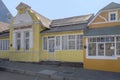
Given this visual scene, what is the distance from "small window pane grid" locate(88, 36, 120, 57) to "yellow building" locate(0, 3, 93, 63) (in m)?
1.45

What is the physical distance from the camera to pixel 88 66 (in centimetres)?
1577

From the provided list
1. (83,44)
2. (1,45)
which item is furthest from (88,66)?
(1,45)

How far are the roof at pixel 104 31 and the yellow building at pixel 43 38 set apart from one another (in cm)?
91

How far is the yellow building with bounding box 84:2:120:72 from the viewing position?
47.7 ft

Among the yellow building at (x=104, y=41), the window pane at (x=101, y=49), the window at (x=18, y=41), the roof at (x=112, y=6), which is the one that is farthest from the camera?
the window at (x=18, y=41)

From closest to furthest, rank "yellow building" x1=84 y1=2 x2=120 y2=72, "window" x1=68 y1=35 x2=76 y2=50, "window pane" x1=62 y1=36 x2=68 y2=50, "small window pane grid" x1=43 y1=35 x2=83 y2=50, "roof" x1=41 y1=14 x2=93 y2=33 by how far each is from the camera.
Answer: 1. "yellow building" x1=84 y1=2 x2=120 y2=72
2. "small window pane grid" x1=43 y1=35 x2=83 y2=50
3. "window" x1=68 y1=35 x2=76 y2=50
4. "window pane" x1=62 y1=36 x2=68 y2=50
5. "roof" x1=41 y1=14 x2=93 y2=33

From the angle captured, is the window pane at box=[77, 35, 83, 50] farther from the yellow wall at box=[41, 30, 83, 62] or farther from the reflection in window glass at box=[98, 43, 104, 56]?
the reflection in window glass at box=[98, 43, 104, 56]

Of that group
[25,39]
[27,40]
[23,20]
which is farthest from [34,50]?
[23,20]

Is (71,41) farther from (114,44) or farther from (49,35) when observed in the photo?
(114,44)

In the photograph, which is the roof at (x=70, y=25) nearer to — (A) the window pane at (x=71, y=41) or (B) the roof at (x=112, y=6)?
(A) the window pane at (x=71, y=41)

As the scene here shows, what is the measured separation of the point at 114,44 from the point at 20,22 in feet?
39.9

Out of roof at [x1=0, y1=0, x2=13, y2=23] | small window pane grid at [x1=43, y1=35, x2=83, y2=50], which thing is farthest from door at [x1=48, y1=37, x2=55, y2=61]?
roof at [x1=0, y1=0, x2=13, y2=23]

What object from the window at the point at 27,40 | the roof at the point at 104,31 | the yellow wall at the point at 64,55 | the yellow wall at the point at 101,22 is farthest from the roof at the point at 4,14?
the roof at the point at 104,31

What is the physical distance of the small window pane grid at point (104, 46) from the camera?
14.5 metres
